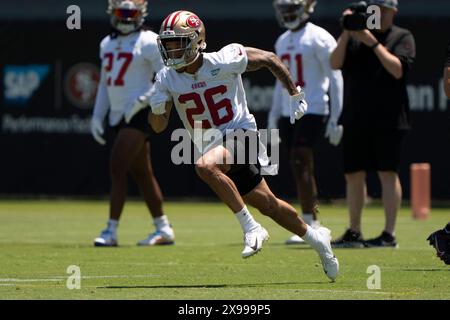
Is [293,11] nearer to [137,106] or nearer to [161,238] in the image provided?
[137,106]

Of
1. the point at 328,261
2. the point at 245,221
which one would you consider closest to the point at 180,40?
the point at 245,221

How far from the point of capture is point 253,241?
27.4 feet

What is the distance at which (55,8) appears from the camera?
21828 millimetres

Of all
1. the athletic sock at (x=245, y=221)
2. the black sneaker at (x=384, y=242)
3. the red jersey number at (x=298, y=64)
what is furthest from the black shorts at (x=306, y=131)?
the athletic sock at (x=245, y=221)

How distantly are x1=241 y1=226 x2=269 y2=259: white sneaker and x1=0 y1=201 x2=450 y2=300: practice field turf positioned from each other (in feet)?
0.77

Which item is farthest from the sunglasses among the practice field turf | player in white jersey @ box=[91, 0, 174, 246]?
the practice field turf

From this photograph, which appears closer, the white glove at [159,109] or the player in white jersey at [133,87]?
the white glove at [159,109]

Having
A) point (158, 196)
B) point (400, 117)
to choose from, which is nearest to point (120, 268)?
point (158, 196)

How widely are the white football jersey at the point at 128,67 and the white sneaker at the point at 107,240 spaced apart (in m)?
1.17

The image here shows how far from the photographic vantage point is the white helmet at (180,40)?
888 centimetres

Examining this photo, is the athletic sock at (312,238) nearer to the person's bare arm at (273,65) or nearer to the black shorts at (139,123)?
the person's bare arm at (273,65)

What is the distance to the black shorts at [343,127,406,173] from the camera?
39.0 feet

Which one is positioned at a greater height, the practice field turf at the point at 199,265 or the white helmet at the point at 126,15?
the white helmet at the point at 126,15
